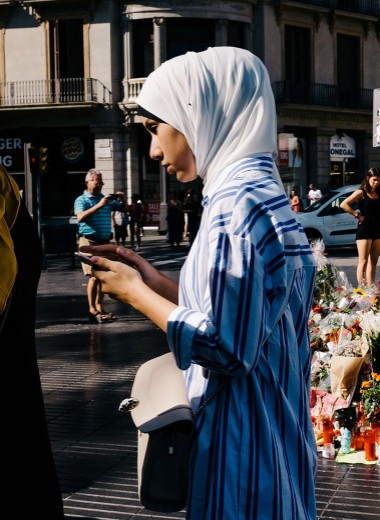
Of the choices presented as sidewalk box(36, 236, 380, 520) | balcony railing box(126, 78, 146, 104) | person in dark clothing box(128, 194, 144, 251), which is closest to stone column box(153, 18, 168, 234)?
balcony railing box(126, 78, 146, 104)

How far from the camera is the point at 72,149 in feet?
118

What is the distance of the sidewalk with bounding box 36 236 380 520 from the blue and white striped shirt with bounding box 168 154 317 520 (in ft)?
8.32

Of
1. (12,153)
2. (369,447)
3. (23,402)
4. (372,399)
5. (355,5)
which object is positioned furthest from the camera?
(355,5)

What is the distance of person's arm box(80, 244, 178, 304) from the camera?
2.36 metres

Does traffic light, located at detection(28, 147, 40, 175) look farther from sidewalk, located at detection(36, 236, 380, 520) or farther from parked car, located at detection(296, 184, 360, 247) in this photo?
sidewalk, located at detection(36, 236, 380, 520)

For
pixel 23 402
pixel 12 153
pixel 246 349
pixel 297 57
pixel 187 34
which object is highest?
pixel 187 34

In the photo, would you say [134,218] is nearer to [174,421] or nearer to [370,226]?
[370,226]

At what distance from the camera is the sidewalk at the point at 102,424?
4.78 metres

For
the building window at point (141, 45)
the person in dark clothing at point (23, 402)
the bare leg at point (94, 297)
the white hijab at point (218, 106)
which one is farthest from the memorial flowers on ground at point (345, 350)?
the building window at point (141, 45)

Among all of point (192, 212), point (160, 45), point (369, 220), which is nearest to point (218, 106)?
point (369, 220)

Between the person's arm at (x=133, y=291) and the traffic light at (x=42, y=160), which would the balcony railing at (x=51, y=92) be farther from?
the person's arm at (x=133, y=291)

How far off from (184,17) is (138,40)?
1.86 meters

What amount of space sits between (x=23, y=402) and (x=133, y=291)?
0.80m

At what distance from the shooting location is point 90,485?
512 cm
